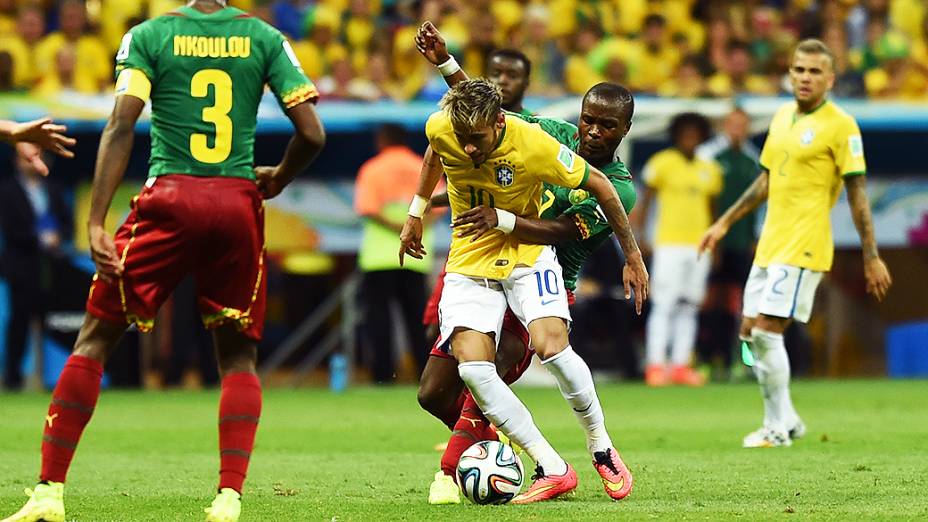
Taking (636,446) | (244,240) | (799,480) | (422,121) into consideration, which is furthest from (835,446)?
(422,121)

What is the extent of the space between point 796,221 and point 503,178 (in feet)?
→ 11.9

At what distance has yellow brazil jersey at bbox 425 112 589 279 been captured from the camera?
7133 mm

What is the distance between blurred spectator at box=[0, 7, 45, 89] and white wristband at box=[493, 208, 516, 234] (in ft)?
34.4

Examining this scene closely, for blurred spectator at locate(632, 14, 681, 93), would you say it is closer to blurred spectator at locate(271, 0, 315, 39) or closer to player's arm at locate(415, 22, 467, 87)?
blurred spectator at locate(271, 0, 315, 39)

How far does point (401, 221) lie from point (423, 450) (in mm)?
5518

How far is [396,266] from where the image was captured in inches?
619

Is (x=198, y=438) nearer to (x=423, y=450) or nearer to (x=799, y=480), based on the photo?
(x=423, y=450)

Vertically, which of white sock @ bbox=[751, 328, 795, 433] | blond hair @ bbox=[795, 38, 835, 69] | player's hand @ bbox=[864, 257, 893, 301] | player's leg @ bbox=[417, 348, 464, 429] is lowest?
white sock @ bbox=[751, 328, 795, 433]

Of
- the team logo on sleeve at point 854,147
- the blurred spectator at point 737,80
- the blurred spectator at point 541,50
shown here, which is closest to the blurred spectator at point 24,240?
the blurred spectator at point 541,50

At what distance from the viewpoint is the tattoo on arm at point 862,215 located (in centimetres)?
1004

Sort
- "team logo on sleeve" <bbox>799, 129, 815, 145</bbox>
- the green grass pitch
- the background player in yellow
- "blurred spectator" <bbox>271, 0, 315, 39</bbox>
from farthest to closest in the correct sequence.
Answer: "blurred spectator" <bbox>271, 0, 315, 39</bbox> < the background player in yellow < "team logo on sleeve" <bbox>799, 129, 815, 145</bbox> < the green grass pitch

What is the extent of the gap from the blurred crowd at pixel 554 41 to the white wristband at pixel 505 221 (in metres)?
9.36

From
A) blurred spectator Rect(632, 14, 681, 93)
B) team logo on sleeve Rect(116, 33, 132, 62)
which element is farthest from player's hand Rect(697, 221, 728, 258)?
blurred spectator Rect(632, 14, 681, 93)

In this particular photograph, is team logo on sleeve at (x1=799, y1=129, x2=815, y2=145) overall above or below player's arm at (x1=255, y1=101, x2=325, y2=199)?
below
